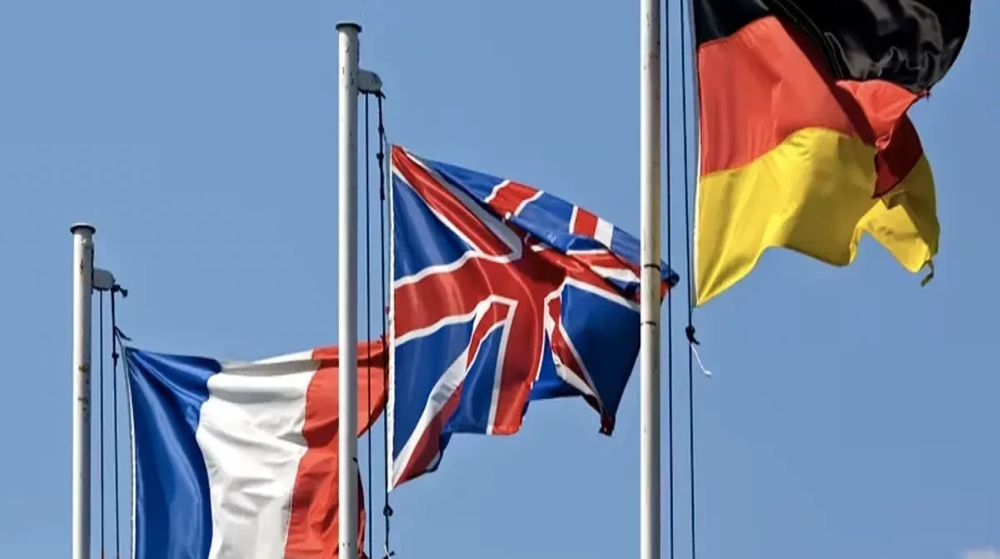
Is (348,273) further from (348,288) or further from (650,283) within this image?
(650,283)

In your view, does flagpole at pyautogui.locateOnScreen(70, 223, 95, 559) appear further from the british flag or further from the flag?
the british flag

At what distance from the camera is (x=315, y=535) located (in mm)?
27516

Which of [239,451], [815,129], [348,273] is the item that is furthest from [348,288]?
[815,129]

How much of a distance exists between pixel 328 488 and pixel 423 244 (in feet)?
8.25

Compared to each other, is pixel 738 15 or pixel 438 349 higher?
pixel 738 15

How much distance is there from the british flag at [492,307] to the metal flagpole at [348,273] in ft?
1.35

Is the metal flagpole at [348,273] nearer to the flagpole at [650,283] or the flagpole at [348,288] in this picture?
the flagpole at [348,288]

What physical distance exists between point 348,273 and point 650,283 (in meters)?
4.32

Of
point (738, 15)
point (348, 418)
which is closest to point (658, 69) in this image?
point (738, 15)

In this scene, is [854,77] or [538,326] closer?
[854,77]

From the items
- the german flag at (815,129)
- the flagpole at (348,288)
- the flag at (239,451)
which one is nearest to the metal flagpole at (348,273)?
the flagpole at (348,288)

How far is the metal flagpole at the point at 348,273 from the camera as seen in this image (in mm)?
26297

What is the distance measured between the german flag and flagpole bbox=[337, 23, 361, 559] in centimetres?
418

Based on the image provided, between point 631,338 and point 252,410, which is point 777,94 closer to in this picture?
point 631,338
